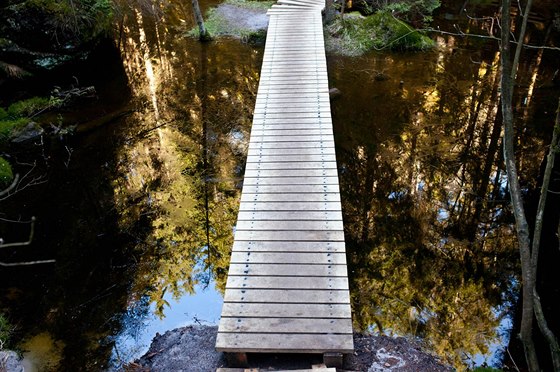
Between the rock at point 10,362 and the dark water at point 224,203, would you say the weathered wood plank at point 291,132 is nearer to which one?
the dark water at point 224,203

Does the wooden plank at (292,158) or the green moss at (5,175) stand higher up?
the wooden plank at (292,158)

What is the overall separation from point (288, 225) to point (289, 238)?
28cm

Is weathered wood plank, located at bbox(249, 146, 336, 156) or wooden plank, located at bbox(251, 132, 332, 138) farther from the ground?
wooden plank, located at bbox(251, 132, 332, 138)

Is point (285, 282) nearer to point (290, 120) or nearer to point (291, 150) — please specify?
point (291, 150)

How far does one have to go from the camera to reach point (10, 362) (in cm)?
605

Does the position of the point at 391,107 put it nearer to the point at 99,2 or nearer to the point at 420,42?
the point at 420,42

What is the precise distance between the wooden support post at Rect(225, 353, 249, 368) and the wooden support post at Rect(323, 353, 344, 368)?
0.87 meters

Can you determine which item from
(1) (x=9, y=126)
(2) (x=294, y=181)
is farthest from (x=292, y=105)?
(1) (x=9, y=126)

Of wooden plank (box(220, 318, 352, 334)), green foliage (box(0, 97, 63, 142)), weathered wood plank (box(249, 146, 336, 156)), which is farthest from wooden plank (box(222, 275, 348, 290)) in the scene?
green foliage (box(0, 97, 63, 142))

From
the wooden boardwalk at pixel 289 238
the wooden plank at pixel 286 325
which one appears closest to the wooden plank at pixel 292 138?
the wooden boardwalk at pixel 289 238

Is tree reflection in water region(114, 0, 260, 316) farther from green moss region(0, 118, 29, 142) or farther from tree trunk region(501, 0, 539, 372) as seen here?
tree trunk region(501, 0, 539, 372)

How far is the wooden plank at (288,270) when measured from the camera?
18.6ft

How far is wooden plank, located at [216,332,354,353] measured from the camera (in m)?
4.81

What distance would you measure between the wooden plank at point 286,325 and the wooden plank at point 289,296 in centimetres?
26
